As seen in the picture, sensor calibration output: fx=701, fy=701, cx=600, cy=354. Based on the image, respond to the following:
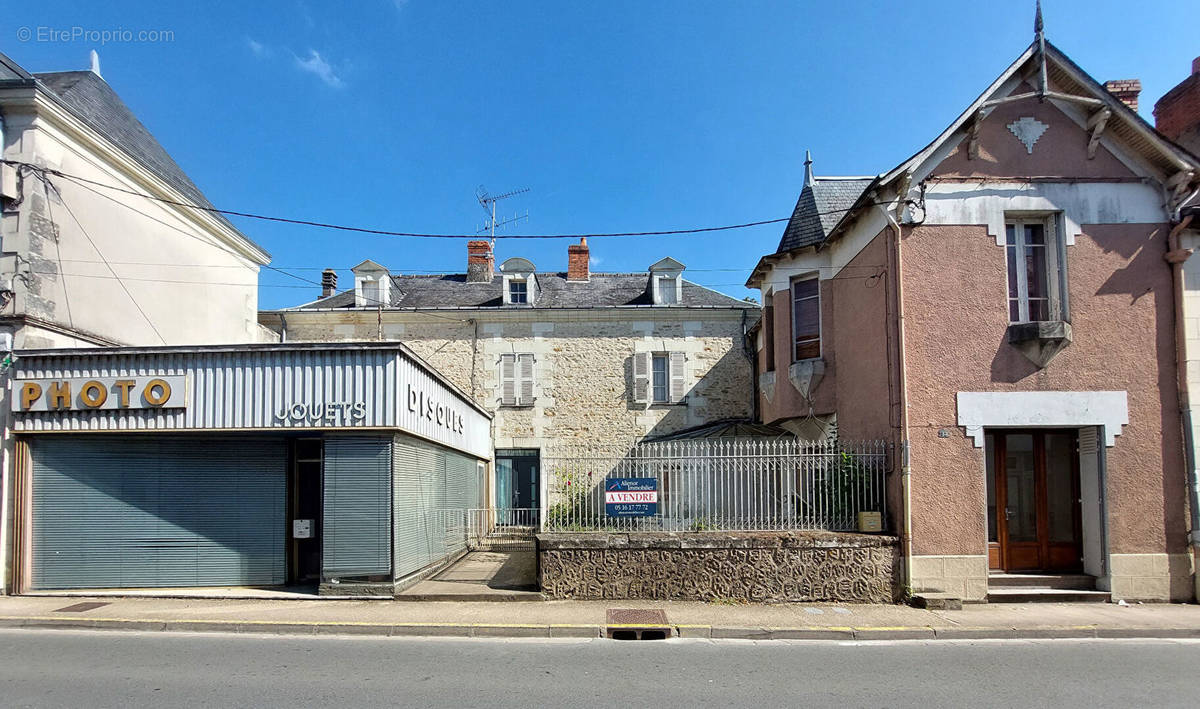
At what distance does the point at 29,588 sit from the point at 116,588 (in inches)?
46.1

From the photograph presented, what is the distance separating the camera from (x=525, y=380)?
20.2 meters

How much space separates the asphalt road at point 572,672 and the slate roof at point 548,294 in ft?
44.1

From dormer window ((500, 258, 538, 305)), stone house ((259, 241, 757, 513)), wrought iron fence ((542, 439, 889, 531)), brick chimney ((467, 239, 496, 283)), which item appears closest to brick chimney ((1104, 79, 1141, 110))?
wrought iron fence ((542, 439, 889, 531))

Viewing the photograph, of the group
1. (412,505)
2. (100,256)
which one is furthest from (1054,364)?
(100,256)

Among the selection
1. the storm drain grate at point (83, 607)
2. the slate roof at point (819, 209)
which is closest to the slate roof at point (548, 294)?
the slate roof at point (819, 209)

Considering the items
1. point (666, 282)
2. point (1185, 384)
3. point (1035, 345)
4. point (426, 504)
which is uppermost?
point (666, 282)

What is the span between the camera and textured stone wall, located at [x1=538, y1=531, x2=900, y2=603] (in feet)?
32.0

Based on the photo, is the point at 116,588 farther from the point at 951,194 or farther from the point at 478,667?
the point at 951,194

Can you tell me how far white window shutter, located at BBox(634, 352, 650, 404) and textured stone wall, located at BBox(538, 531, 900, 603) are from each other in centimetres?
1034

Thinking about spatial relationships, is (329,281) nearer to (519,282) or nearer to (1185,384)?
(519,282)

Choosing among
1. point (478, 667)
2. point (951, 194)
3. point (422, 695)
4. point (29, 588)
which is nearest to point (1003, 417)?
point (951, 194)

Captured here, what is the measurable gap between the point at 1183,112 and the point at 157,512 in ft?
59.7

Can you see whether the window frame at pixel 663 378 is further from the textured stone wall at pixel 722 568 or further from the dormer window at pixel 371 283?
the textured stone wall at pixel 722 568

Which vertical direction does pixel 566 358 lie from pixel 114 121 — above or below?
below
